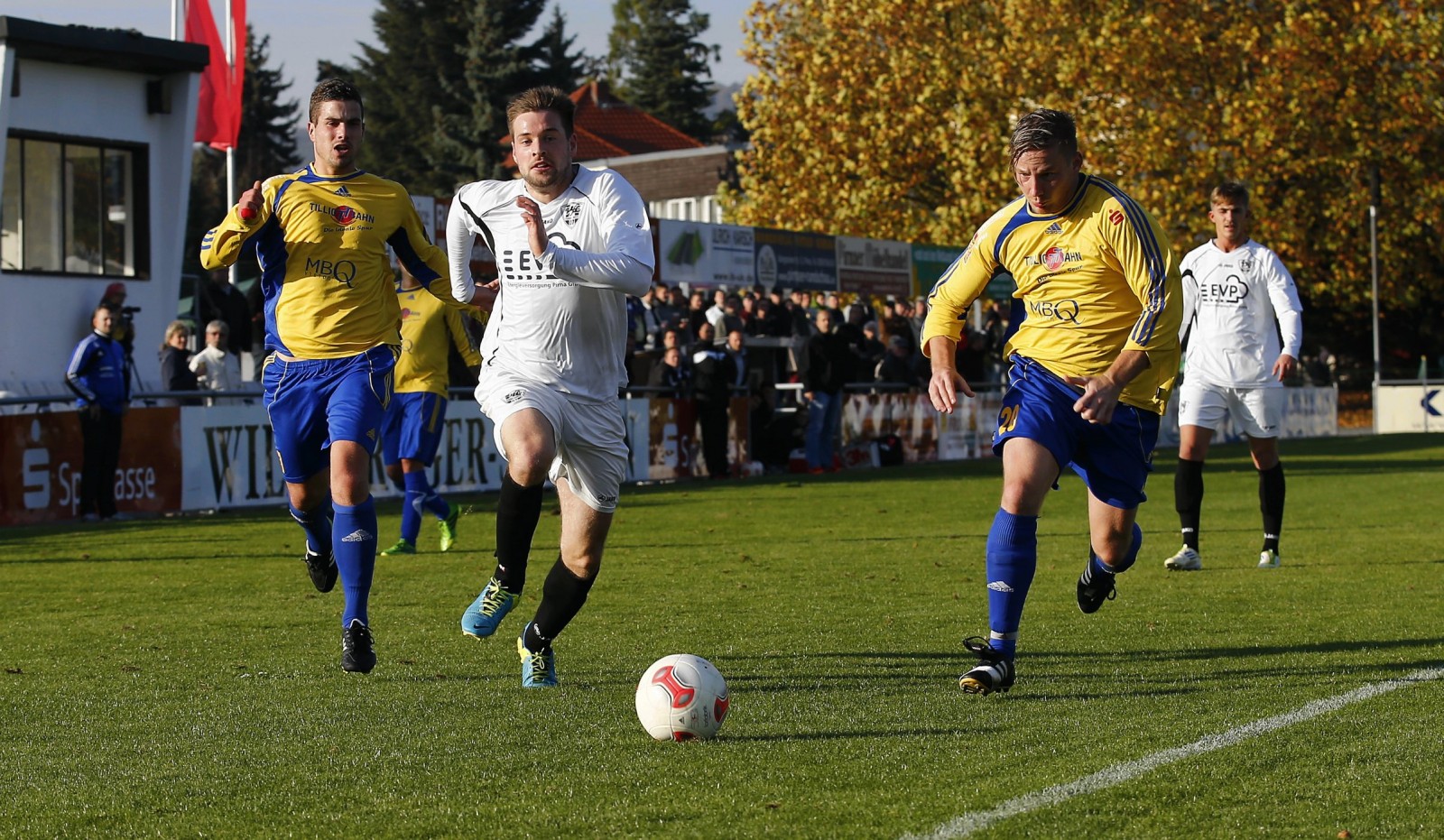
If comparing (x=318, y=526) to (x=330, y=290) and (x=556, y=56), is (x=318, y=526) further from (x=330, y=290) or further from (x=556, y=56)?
(x=556, y=56)

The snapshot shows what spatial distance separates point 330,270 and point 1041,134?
3.23 m

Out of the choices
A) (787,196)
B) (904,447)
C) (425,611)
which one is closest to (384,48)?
(787,196)

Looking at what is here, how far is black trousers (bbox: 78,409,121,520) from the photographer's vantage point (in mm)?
16672

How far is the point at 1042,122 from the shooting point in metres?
6.93

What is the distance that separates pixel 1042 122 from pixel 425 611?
A: 15.2ft

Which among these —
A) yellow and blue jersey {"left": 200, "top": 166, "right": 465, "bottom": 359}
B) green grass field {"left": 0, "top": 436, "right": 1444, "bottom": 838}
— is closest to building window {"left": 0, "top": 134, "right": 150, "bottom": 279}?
green grass field {"left": 0, "top": 436, "right": 1444, "bottom": 838}

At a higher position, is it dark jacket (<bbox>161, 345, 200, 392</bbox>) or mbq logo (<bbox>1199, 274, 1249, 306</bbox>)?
mbq logo (<bbox>1199, 274, 1249, 306</bbox>)

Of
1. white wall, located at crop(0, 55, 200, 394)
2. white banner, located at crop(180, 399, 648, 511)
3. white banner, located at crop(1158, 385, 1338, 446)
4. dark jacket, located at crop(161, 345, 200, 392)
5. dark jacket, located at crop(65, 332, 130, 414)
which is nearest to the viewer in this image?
dark jacket, located at crop(65, 332, 130, 414)

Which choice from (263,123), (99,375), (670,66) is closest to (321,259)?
(99,375)

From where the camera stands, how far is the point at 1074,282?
722 cm

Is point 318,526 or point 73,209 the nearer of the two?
point 318,526

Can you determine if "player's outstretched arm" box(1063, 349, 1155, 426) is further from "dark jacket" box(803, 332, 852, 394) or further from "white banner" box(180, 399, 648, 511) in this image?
"dark jacket" box(803, 332, 852, 394)

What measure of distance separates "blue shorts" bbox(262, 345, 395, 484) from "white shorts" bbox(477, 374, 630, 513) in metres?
0.91

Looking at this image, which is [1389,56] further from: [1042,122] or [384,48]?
[384,48]
